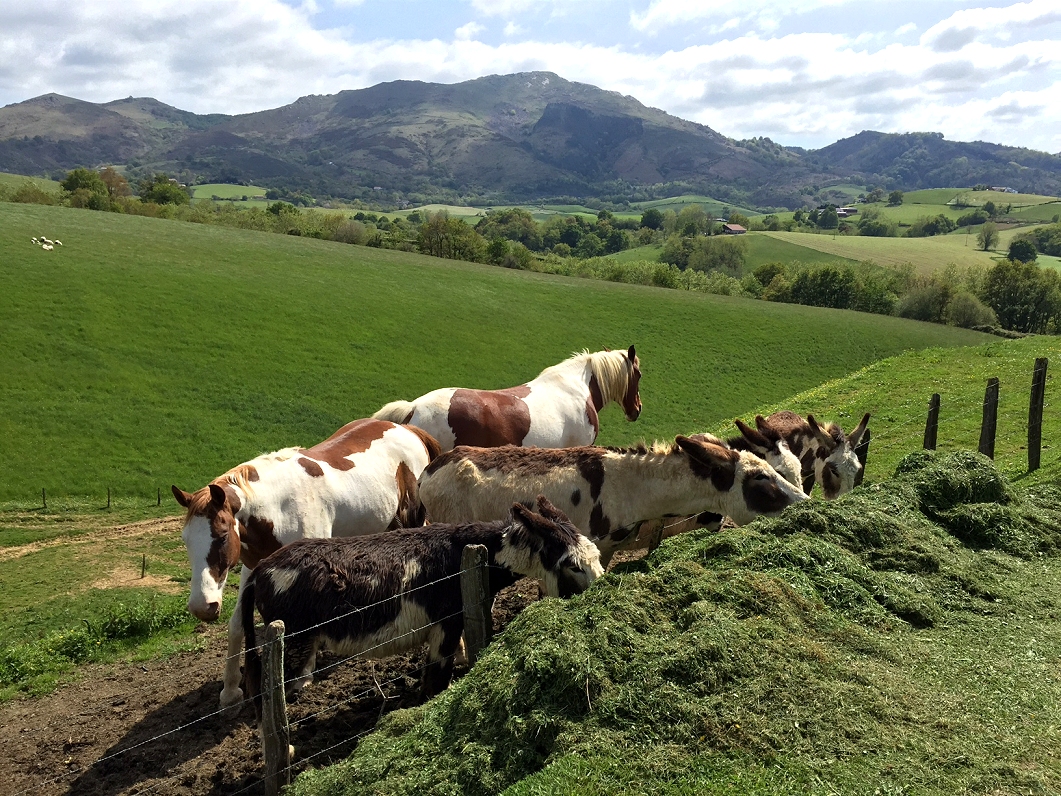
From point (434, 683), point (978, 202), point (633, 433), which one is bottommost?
point (633, 433)

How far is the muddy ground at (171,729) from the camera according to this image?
645 cm

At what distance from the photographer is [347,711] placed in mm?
7172

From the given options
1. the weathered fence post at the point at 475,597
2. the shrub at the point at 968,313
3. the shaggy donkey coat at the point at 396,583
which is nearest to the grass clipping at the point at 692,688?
the weathered fence post at the point at 475,597

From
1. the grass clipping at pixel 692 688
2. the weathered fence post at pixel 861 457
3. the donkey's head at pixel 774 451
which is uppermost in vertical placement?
the donkey's head at pixel 774 451

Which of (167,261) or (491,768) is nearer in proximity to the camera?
(491,768)

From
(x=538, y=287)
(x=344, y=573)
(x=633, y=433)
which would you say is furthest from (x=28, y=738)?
(x=538, y=287)

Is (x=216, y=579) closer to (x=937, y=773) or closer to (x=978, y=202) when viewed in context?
(x=937, y=773)

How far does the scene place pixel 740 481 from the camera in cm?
869

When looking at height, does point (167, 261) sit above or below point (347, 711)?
above

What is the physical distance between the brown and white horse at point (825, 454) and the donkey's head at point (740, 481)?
2732mm

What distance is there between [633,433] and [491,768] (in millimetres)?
27454

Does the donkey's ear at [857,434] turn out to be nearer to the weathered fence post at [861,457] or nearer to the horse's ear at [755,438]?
the weathered fence post at [861,457]

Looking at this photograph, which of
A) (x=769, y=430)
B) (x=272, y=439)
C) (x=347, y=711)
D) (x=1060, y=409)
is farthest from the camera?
(x=272, y=439)

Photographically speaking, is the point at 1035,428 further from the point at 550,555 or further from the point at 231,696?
the point at 231,696
